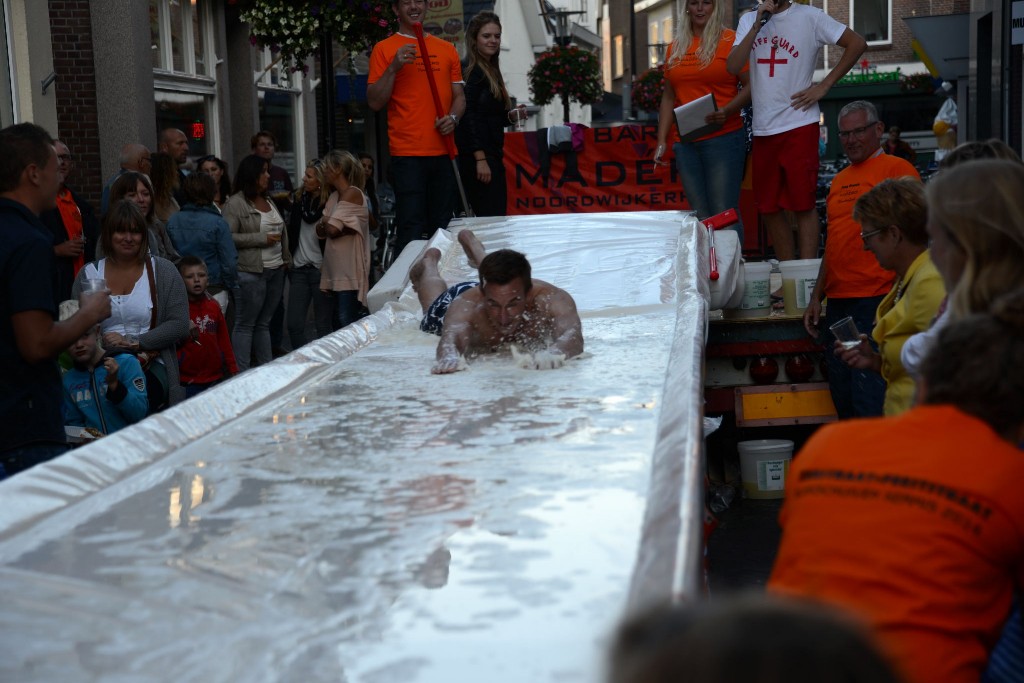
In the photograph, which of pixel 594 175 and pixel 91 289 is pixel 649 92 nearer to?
pixel 594 175

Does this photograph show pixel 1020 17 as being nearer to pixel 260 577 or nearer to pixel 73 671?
pixel 260 577

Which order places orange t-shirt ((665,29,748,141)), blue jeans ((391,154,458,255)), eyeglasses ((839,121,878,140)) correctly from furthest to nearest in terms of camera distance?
blue jeans ((391,154,458,255)) < orange t-shirt ((665,29,748,141)) < eyeglasses ((839,121,878,140))

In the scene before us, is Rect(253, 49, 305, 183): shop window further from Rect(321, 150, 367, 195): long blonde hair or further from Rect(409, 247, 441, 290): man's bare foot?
Rect(409, 247, 441, 290): man's bare foot

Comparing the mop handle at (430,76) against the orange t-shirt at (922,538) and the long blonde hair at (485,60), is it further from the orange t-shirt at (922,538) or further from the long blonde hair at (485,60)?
the orange t-shirt at (922,538)

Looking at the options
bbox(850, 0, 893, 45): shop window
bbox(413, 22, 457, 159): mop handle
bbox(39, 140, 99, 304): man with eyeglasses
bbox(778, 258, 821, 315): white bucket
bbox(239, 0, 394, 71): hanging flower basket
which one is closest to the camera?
bbox(778, 258, 821, 315): white bucket

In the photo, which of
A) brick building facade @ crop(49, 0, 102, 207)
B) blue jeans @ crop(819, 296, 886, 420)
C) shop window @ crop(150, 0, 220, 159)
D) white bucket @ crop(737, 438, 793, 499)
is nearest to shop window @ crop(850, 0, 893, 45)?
shop window @ crop(150, 0, 220, 159)

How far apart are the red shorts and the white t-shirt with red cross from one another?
0.07 m

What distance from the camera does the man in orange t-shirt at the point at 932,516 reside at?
7.39 ft

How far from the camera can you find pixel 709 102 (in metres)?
8.63

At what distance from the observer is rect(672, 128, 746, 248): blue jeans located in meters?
8.95

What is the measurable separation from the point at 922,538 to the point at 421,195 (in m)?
7.88

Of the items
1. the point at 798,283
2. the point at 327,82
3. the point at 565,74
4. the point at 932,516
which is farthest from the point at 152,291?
the point at 565,74

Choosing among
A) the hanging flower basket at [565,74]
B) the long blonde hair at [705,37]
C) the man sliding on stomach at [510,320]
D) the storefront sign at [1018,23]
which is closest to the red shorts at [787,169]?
the long blonde hair at [705,37]

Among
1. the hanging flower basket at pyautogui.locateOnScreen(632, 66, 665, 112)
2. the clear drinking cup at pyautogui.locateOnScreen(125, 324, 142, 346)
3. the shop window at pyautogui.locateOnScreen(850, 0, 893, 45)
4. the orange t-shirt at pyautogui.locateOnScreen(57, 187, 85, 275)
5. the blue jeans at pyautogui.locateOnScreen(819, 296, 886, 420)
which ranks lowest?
the blue jeans at pyautogui.locateOnScreen(819, 296, 886, 420)
